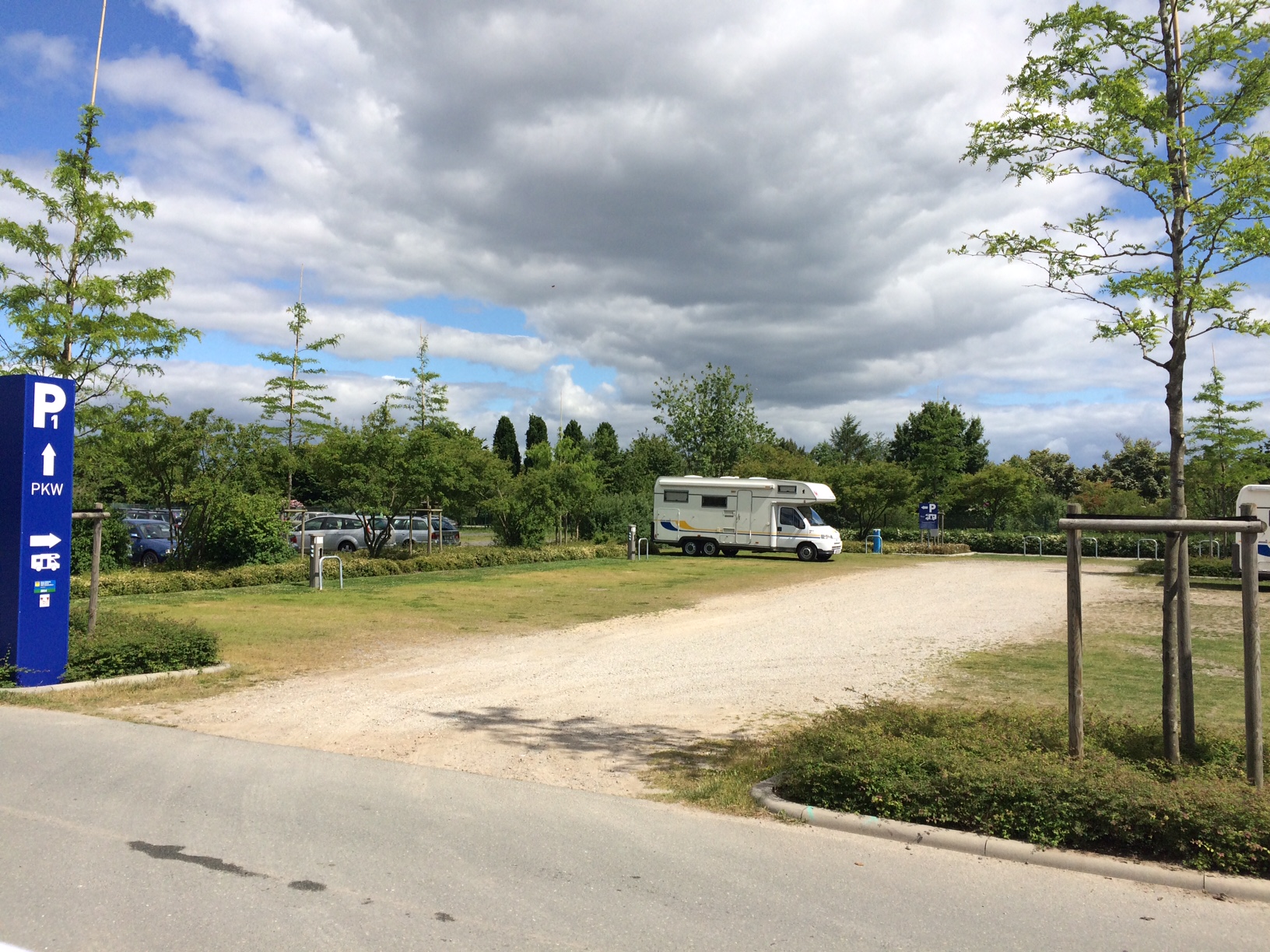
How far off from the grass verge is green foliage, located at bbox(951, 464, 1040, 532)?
42.2 m

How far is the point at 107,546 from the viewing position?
63.2ft

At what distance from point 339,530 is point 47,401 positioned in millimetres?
19124

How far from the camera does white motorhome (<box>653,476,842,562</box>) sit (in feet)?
103

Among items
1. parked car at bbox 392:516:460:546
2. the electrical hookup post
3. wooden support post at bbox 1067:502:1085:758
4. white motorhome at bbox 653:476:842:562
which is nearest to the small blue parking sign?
white motorhome at bbox 653:476:842:562

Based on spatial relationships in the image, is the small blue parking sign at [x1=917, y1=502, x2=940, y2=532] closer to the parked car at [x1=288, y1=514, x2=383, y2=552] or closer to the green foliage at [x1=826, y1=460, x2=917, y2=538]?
the green foliage at [x1=826, y1=460, x2=917, y2=538]

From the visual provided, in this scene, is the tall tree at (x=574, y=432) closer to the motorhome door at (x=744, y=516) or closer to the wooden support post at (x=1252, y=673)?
the motorhome door at (x=744, y=516)

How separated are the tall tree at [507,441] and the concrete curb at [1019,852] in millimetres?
66070

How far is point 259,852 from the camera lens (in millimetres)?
4555

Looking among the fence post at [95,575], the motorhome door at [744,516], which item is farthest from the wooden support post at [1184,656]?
the motorhome door at [744,516]

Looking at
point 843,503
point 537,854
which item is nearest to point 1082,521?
point 537,854

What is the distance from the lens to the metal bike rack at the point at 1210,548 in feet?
94.6

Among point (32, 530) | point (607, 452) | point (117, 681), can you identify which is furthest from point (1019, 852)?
point (607, 452)

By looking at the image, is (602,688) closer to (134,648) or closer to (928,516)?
(134,648)

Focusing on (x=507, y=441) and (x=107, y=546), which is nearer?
(x=107, y=546)
